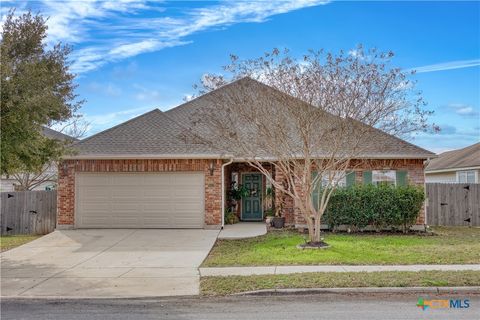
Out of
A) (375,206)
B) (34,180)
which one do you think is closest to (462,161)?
(375,206)

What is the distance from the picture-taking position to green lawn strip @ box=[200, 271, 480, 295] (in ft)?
27.7

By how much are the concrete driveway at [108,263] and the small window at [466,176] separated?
15373 mm

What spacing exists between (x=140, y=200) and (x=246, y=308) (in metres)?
10.4

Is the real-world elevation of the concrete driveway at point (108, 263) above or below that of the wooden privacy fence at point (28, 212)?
below

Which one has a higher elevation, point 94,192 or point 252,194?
point 94,192

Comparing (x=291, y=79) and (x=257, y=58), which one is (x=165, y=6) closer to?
(x=257, y=58)

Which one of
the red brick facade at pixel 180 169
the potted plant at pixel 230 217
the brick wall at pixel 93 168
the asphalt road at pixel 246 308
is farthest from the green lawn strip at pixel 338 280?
the potted plant at pixel 230 217

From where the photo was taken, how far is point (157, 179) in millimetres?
17250

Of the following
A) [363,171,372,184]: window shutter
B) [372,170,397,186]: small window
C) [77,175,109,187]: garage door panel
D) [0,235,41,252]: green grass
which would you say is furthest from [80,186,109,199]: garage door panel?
[372,170,397,186]: small window

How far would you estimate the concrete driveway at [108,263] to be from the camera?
8914 mm

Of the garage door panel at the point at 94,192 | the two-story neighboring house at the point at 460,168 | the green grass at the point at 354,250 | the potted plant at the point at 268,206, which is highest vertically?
the two-story neighboring house at the point at 460,168

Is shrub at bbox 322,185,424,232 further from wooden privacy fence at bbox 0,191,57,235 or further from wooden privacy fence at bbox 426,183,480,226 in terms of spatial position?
wooden privacy fence at bbox 0,191,57,235

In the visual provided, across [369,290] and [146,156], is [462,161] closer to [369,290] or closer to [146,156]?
[146,156]

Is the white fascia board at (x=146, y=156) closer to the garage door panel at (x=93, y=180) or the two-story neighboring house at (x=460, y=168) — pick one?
the garage door panel at (x=93, y=180)
